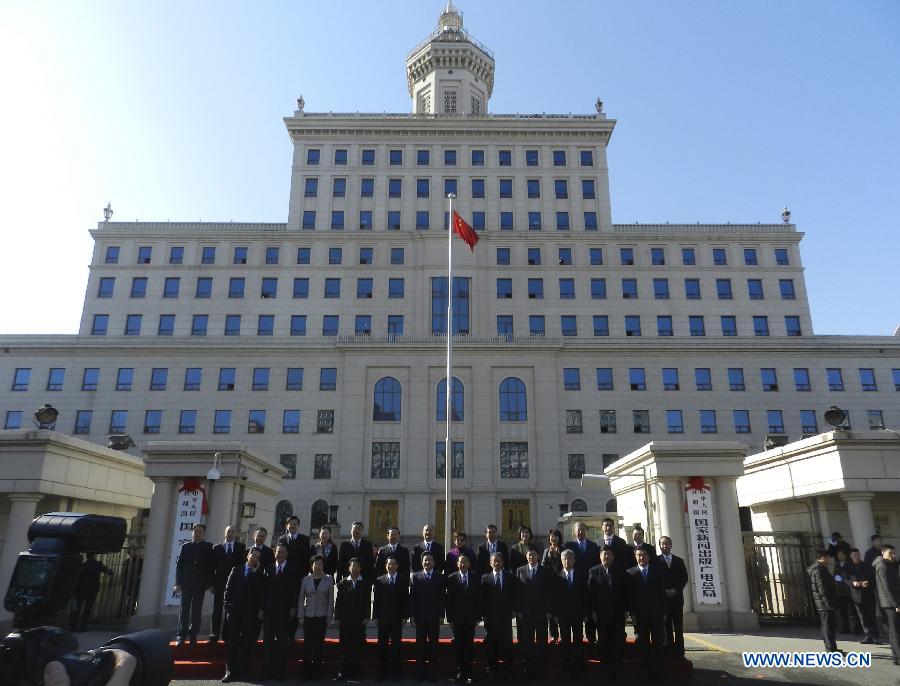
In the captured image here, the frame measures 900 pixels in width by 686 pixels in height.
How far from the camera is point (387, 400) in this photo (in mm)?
43812

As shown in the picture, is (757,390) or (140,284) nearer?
(757,390)

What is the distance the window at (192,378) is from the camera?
4447 cm

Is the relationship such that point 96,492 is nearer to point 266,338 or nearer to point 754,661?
point 754,661

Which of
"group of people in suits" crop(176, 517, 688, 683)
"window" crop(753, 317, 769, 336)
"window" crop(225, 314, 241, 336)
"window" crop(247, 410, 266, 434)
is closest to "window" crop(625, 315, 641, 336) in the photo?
"window" crop(753, 317, 769, 336)

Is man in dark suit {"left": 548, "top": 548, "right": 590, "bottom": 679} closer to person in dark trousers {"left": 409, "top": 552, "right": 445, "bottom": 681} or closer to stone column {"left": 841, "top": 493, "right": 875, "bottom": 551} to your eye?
person in dark trousers {"left": 409, "top": 552, "right": 445, "bottom": 681}

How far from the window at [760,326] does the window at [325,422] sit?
108 feet

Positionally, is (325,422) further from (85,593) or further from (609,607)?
(609,607)

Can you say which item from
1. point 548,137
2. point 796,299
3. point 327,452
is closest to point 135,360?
point 327,452

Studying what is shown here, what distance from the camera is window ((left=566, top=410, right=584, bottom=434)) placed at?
43469mm

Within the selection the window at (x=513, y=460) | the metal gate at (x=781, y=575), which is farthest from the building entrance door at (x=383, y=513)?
the metal gate at (x=781, y=575)

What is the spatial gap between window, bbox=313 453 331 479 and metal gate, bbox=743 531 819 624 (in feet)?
101

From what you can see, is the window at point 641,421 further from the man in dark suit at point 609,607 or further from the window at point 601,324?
the man in dark suit at point 609,607

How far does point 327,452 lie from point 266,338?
9.98 m

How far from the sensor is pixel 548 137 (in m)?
53.0
